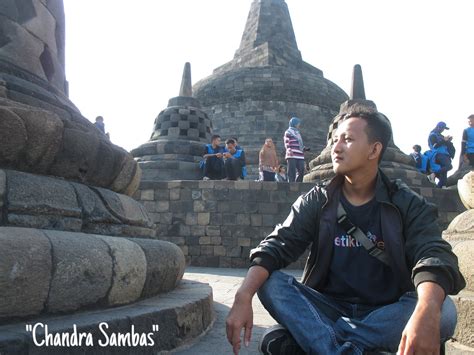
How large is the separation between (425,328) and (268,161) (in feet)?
28.9

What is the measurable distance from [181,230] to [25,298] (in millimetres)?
7434

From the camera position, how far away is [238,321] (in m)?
1.62

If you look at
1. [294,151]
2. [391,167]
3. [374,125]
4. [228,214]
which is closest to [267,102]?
[391,167]

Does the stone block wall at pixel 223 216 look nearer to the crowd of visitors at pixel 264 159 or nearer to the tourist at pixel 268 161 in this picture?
the crowd of visitors at pixel 264 159

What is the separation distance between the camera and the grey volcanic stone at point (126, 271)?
91.4 inches

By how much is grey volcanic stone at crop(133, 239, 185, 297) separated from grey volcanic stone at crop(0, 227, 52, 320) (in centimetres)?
76

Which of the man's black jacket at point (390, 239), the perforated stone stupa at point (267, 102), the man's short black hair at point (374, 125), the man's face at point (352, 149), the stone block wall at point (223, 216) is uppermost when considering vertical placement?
the perforated stone stupa at point (267, 102)

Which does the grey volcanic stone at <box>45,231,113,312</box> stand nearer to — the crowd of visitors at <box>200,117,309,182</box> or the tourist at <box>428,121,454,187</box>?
the crowd of visitors at <box>200,117,309,182</box>

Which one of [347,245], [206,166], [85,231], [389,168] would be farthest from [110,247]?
[389,168]

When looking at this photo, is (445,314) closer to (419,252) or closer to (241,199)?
(419,252)

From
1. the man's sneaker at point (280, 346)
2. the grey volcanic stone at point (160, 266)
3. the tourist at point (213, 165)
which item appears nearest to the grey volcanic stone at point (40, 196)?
the grey volcanic stone at point (160, 266)

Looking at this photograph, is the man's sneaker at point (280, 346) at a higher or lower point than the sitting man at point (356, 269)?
lower

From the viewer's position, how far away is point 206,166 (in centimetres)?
1052

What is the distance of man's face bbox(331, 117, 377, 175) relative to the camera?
187 centimetres
